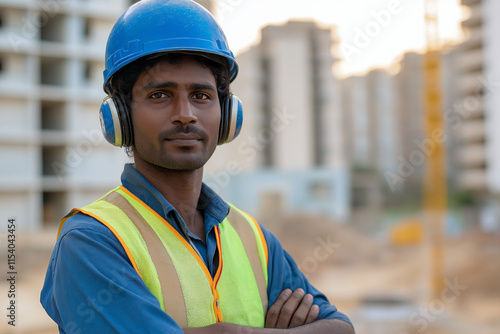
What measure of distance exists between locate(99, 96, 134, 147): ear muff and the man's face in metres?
0.03

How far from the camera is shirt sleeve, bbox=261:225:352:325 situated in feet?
6.24

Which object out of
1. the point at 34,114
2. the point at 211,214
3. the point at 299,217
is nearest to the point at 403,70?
the point at 299,217

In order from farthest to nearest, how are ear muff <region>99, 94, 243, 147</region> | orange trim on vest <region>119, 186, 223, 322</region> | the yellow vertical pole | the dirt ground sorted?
the yellow vertical pole, the dirt ground, ear muff <region>99, 94, 243, 147</region>, orange trim on vest <region>119, 186, 223, 322</region>

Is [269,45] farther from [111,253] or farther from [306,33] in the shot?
[111,253]

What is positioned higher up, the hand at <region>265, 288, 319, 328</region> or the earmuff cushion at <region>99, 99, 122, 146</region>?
the earmuff cushion at <region>99, 99, 122, 146</region>

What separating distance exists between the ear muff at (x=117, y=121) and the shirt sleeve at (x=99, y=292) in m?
0.39

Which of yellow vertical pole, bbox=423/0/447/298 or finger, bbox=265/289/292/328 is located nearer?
finger, bbox=265/289/292/328

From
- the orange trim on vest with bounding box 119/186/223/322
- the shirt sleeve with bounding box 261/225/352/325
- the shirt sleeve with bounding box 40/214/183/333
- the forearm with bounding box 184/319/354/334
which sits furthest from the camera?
the shirt sleeve with bounding box 261/225/352/325

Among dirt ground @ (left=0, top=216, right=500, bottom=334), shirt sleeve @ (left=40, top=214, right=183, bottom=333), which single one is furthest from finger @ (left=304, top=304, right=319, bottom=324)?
dirt ground @ (left=0, top=216, right=500, bottom=334)

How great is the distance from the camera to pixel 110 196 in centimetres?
175

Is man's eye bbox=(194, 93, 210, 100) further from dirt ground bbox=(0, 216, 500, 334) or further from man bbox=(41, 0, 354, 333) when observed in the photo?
dirt ground bbox=(0, 216, 500, 334)

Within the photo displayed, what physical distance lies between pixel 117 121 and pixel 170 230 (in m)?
0.42

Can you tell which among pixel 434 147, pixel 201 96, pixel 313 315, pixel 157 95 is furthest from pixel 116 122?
pixel 434 147

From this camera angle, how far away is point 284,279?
1.96 meters
